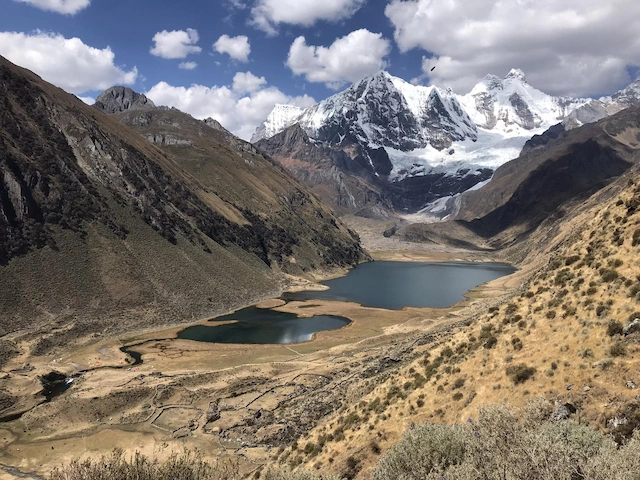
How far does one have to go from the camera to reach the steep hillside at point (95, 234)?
85.5 m

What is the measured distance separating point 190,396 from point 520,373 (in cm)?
4521

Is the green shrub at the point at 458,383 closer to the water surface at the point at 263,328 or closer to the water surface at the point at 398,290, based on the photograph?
the water surface at the point at 263,328

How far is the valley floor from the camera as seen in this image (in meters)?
41.6

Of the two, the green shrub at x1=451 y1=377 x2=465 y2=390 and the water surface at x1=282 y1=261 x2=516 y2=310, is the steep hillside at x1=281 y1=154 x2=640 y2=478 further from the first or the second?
the water surface at x1=282 y1=261 x2=516 y2=310

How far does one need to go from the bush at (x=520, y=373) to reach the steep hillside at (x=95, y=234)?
7816 centimetres

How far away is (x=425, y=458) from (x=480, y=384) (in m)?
9.48

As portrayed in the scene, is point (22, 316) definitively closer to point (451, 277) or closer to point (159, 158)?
point (159, 158)

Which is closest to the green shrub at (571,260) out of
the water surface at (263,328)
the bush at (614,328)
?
the bush at (614,328)

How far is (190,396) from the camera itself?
5478 centimetres

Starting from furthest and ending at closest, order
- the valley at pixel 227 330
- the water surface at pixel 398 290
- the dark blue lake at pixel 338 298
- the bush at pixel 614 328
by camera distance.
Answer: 1. the water surface at pixel 398 290
2. the dark blue lake at pixel 338 298
3. the valley at pixel 227 330
4. the bush at pixel 614 328

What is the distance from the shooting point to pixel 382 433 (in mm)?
25438

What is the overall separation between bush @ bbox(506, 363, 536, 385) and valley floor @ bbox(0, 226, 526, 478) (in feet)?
23.2

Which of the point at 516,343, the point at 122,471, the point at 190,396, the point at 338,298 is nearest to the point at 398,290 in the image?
the point at 338,298

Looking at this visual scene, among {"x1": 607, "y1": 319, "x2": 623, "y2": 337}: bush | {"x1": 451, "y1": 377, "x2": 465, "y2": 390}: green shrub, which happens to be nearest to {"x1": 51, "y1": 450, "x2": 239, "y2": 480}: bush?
{"x1": 451, "y1": 377, "x2": 465, "y2": 390}: green shrub
